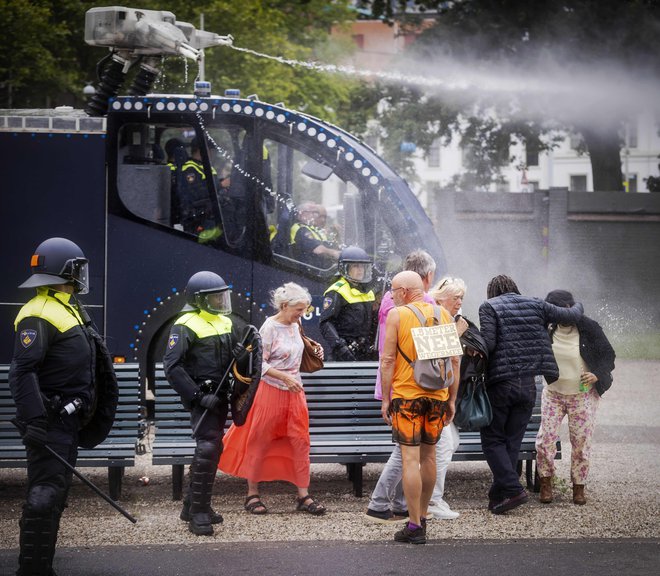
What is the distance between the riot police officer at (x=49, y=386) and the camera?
5.77m

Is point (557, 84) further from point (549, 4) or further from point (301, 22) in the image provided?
point (301, 22)

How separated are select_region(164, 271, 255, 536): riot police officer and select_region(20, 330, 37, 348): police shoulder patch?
130 centimetres

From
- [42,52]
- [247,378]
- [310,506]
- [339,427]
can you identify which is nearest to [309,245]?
[339,427]

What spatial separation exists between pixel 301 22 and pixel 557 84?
8987 millimetres

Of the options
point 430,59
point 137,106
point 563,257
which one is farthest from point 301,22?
point 137,106

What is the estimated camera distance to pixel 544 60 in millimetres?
24828

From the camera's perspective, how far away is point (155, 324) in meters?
11.0

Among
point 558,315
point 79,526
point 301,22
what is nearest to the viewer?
point 79,526

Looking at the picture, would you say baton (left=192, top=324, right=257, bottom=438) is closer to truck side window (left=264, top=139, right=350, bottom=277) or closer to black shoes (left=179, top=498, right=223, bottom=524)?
black shoes (left=179, top=498, right=223, bottom=524)

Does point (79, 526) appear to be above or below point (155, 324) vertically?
below

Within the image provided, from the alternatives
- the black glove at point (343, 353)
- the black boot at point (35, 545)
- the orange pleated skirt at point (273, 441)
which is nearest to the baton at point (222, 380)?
the orange pleated skirt at point (273, 441)

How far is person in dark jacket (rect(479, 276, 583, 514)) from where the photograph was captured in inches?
300

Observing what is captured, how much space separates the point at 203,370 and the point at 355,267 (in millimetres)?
2451

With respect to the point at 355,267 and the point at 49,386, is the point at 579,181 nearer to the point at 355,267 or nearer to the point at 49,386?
the point at 355,267
